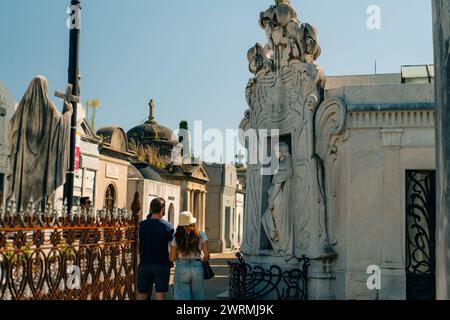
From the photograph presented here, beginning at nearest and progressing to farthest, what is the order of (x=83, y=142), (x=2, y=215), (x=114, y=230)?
Result: (x=2, y=215), (x=114, y=230), (x=83, y=142)

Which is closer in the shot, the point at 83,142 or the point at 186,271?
the point at 186,271

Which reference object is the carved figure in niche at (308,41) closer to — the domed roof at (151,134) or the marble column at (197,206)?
the marble column at (197,206)

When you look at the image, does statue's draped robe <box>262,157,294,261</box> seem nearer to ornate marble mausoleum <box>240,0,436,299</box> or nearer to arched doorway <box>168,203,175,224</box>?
ornate marble mausoleum <box>240,0,436,299</box>

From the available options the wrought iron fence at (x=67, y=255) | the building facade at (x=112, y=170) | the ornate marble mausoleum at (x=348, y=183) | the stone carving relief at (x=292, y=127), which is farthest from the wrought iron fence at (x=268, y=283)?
the building facade at (x=112, y=170)

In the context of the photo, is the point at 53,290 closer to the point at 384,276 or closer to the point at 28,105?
the point at 28,105

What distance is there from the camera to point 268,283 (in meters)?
10.4

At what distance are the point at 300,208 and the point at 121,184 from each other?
15872 mm

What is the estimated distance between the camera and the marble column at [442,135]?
3.70m

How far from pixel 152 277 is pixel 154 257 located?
0.27 metres

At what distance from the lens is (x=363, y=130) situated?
10.2 m

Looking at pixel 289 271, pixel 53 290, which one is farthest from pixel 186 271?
pixel 289 271

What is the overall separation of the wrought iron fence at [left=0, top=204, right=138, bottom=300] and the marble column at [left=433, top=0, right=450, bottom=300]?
371 centimetres

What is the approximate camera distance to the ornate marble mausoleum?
10.0 meters

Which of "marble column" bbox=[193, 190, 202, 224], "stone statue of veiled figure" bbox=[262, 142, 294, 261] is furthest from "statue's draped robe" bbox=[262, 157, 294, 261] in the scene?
"marble column" bbox=[193, 190, 202, 224]
